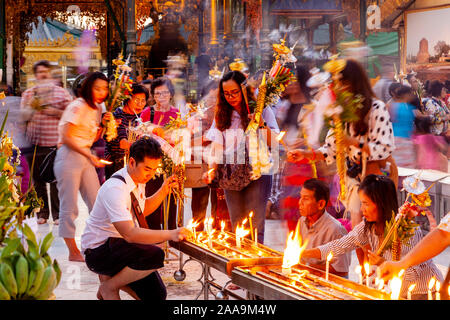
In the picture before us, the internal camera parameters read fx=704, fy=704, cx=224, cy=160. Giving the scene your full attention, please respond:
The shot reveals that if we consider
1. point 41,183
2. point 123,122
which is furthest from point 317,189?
point 41,183

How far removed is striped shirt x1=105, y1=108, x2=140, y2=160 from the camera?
285 inches

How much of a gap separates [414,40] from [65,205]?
30.5 ft

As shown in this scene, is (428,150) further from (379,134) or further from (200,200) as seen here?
(379,134)

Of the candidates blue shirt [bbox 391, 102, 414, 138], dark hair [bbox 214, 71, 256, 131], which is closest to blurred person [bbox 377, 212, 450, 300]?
dark hair [bbox 214, 71, 256, 131]

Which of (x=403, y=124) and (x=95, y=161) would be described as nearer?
(x=95, y=161)

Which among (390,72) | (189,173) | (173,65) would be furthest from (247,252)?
(173,65)

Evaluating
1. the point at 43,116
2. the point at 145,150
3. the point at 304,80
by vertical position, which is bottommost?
the point at 145,150

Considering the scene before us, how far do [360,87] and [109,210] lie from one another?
1880 mm

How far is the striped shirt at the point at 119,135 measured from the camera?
23.7 ft

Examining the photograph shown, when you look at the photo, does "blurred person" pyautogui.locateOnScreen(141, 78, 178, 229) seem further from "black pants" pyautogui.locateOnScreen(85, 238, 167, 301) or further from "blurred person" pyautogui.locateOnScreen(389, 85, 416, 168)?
"black pants" pyautogui.locateOnScreen(85, 238, 167, 301)

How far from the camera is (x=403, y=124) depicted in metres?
7.83

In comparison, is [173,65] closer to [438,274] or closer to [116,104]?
[116,104]

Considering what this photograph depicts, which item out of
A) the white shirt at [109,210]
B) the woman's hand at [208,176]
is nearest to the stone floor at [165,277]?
the woman's hand at [208,176]

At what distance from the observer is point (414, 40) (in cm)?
1370
